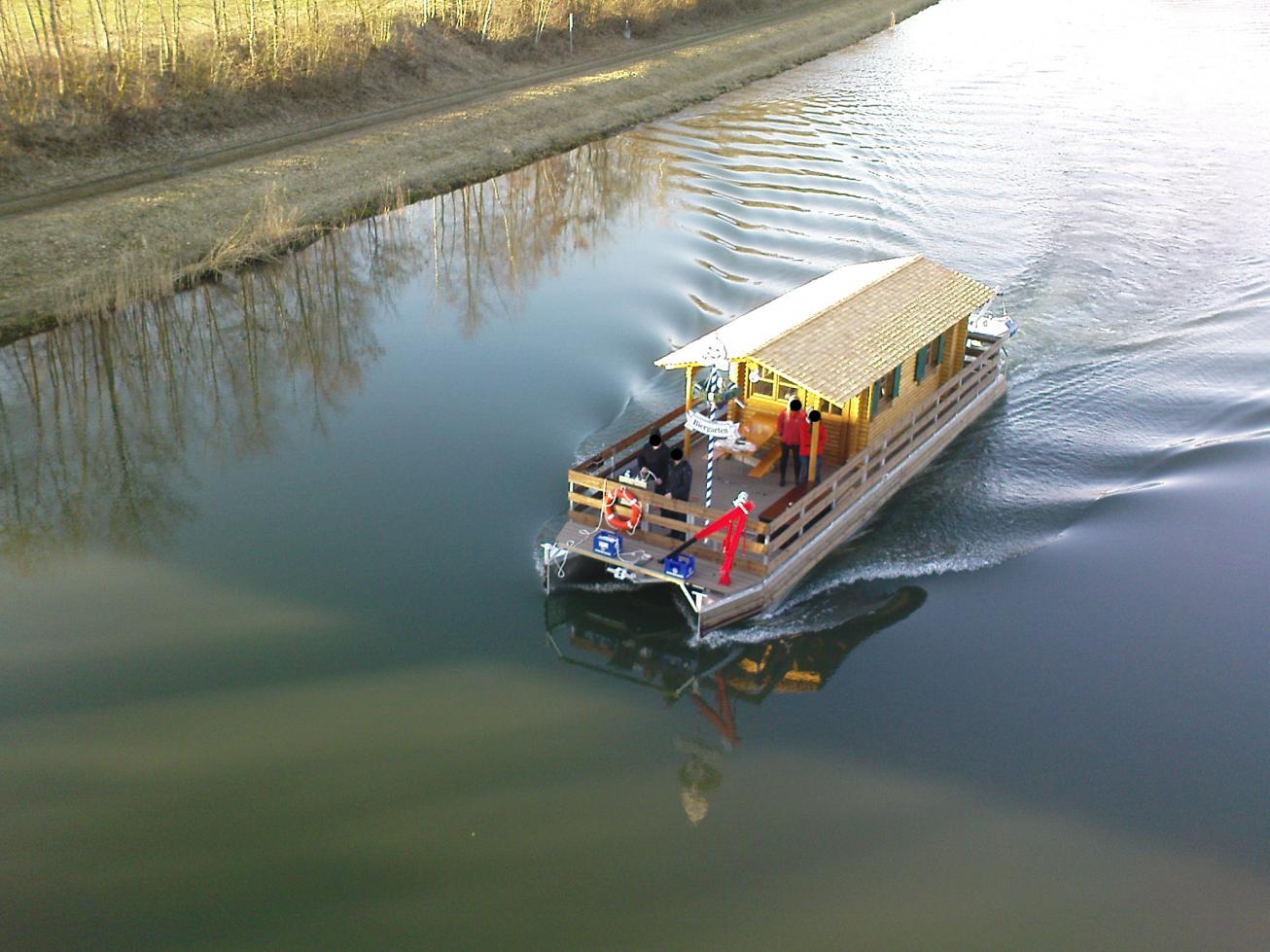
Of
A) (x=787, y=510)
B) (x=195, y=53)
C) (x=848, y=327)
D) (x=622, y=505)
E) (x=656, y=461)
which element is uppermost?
(x=195, y=53)

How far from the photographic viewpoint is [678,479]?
17703 millimetres

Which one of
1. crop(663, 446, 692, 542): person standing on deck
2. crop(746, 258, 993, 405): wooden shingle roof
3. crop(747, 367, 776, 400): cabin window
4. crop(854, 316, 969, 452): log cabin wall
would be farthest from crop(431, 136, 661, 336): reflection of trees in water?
crop(663, 446, 692, 542): person standing on deck

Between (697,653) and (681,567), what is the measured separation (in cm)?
127

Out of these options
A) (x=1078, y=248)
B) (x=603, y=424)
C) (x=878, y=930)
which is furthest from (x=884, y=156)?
(x=878, y=930)

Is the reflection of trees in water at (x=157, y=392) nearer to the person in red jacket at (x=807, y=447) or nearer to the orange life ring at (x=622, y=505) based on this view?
the orange life ring at (x=622, y=505)

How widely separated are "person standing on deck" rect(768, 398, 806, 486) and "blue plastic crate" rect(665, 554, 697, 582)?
2.79m

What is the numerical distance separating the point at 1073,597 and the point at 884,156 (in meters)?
28.1

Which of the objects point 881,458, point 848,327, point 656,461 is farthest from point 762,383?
point 656,461

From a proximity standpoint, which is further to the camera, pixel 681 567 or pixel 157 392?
pixel 157 392

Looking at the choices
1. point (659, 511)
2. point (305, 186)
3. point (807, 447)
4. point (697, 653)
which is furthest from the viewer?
point (305, 186)

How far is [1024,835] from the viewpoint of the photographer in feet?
45.4

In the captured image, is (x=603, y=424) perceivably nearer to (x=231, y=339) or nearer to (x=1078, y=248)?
(x=231, y=339)

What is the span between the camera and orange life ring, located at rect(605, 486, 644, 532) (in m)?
17.2

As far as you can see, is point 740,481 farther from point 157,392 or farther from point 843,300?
point 157,392
